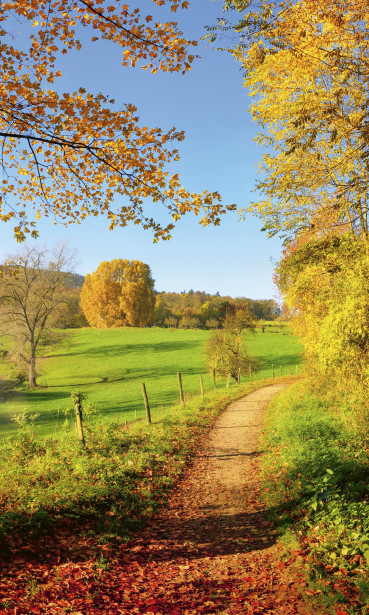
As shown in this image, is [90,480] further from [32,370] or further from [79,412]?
[32,370]

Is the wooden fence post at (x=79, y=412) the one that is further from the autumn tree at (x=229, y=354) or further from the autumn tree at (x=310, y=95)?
the autumn tree at (x=229, y=354)

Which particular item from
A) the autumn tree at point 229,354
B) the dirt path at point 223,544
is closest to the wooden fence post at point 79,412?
the dirt path at point 223,544

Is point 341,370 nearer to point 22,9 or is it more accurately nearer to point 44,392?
point 22,9

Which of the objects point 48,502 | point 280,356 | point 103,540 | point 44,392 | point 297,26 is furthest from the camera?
point 280,356

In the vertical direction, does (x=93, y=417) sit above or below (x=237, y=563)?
above

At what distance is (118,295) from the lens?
7044 centimetres

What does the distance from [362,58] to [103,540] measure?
12.2 metres

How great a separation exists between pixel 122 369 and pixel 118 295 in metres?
27.0

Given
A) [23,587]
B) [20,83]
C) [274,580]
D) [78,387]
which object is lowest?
[78,387]

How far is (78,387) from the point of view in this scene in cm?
3844

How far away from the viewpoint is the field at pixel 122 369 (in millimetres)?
28969

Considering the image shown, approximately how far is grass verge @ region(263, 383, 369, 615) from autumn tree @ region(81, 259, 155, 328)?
6031 cm

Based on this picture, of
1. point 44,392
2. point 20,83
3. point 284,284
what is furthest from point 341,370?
point 44,392

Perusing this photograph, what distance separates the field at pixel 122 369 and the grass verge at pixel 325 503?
8.93m
